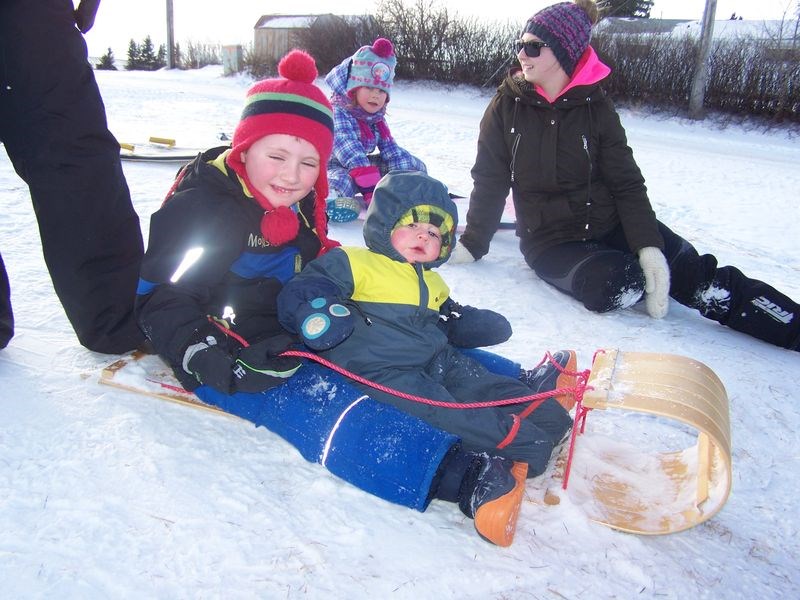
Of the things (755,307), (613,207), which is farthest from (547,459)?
(613,207)

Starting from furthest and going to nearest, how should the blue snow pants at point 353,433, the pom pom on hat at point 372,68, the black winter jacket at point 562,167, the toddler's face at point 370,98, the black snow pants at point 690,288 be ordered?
the toddler's face at point 370,98 < the pom pom on hat at point 372,68 < the black winter jacket at point 562,167 < the black snow pants at point 690,288 < the blue snow pants at point 353,433

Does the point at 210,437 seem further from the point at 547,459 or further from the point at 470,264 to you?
the point at 470,264

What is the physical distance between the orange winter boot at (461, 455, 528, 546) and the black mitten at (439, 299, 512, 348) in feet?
1.88

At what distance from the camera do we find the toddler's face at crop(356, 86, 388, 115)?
4449mm

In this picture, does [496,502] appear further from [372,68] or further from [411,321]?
[372,68]

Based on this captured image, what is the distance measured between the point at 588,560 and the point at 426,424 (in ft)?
1.67

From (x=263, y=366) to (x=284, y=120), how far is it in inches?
30.1

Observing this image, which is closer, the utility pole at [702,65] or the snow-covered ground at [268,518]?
the snow-covered ground at [268,518]

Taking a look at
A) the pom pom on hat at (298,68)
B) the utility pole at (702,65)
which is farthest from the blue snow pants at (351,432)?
the utility pole at (702,65)

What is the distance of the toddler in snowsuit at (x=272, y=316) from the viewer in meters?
1.65

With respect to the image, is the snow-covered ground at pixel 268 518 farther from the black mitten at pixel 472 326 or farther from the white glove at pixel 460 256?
the white glove at pixel 460 256

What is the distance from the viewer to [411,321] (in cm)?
201

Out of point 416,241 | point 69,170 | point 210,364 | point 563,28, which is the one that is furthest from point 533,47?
point 210,364

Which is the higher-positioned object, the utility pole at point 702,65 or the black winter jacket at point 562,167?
the utility pole at point 702,65
